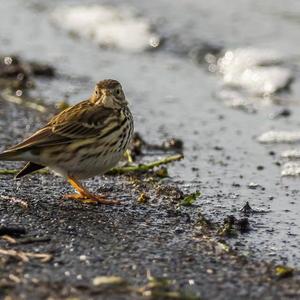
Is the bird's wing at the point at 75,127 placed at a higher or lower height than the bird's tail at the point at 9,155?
higher

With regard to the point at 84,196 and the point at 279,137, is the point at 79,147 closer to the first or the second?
the point at 84,196

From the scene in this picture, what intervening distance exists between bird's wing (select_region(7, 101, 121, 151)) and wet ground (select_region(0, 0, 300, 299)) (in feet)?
1.60

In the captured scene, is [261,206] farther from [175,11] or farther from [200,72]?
[175,11]

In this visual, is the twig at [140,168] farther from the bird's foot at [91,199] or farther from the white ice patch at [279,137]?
the white ice patch at [279,137]

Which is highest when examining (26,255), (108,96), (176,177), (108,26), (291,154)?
(108,26)

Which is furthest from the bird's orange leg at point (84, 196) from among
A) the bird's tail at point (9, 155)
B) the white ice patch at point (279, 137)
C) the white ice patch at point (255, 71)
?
the white ice patch at point (255, 71)

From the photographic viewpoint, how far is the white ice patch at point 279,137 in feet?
35.2

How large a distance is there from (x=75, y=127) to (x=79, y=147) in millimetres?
210

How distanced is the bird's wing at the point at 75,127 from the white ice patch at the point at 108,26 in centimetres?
750

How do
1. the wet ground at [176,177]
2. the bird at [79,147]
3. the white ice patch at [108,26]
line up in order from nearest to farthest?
the wet ground at [176,177]
the bird at [79,147]
the white ice patch at [108,26]

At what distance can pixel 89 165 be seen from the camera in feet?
26.0

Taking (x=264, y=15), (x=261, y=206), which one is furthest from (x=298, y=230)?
(x=264, y=15)

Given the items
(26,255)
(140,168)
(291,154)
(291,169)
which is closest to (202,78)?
(291,154)

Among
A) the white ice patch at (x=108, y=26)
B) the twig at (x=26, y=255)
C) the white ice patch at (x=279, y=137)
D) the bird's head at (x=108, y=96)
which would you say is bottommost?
the twig at (x=26, y=255)
